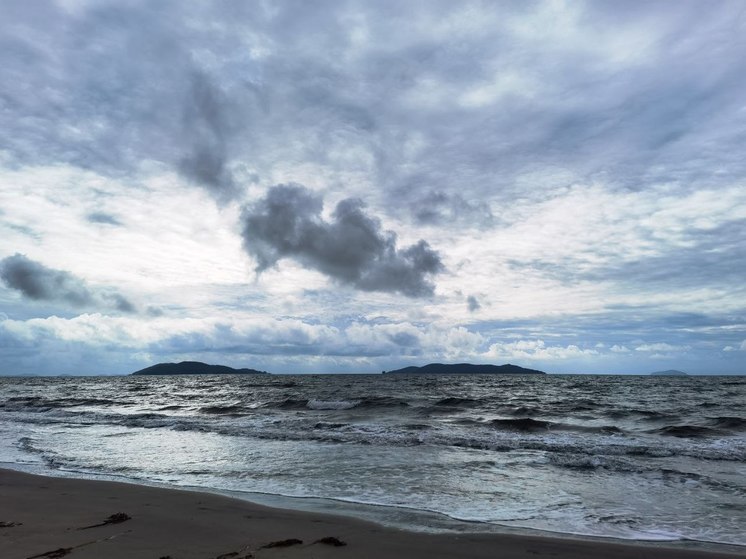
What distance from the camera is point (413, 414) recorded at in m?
29.9

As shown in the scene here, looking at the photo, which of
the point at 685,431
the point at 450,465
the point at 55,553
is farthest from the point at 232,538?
the point at 685,431

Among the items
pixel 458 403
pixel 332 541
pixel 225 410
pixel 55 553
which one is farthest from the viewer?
pixel 458 403

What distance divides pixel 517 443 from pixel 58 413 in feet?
98.4

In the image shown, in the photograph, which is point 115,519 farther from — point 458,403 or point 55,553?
point 458,403

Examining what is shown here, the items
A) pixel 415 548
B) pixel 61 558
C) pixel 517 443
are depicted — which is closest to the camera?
pixel 61 558

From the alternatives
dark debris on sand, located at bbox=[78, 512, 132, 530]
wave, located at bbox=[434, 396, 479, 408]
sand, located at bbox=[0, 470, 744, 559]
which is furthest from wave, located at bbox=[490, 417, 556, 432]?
dark debris on sand, located at bbox=[78, 512, 132, 530]

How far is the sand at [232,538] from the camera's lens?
664cm

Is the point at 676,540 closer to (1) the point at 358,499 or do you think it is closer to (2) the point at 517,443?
(1) the point at 358,499

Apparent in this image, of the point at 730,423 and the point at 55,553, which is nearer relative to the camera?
the point at 55,553

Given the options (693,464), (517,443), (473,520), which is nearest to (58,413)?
(517,443)

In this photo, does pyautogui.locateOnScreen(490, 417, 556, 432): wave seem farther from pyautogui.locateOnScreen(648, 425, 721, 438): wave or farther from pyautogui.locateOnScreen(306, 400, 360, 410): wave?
pyautogui.locateOnScreen(306, 400, 360, 410): wave

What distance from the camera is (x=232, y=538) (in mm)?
7301

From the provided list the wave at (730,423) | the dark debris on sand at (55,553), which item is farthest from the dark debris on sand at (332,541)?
the wave at (730,423)

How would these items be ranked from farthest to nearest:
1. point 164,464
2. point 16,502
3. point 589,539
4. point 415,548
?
point 164,464 < point 16,502 < point 589,539 < point 415,548
